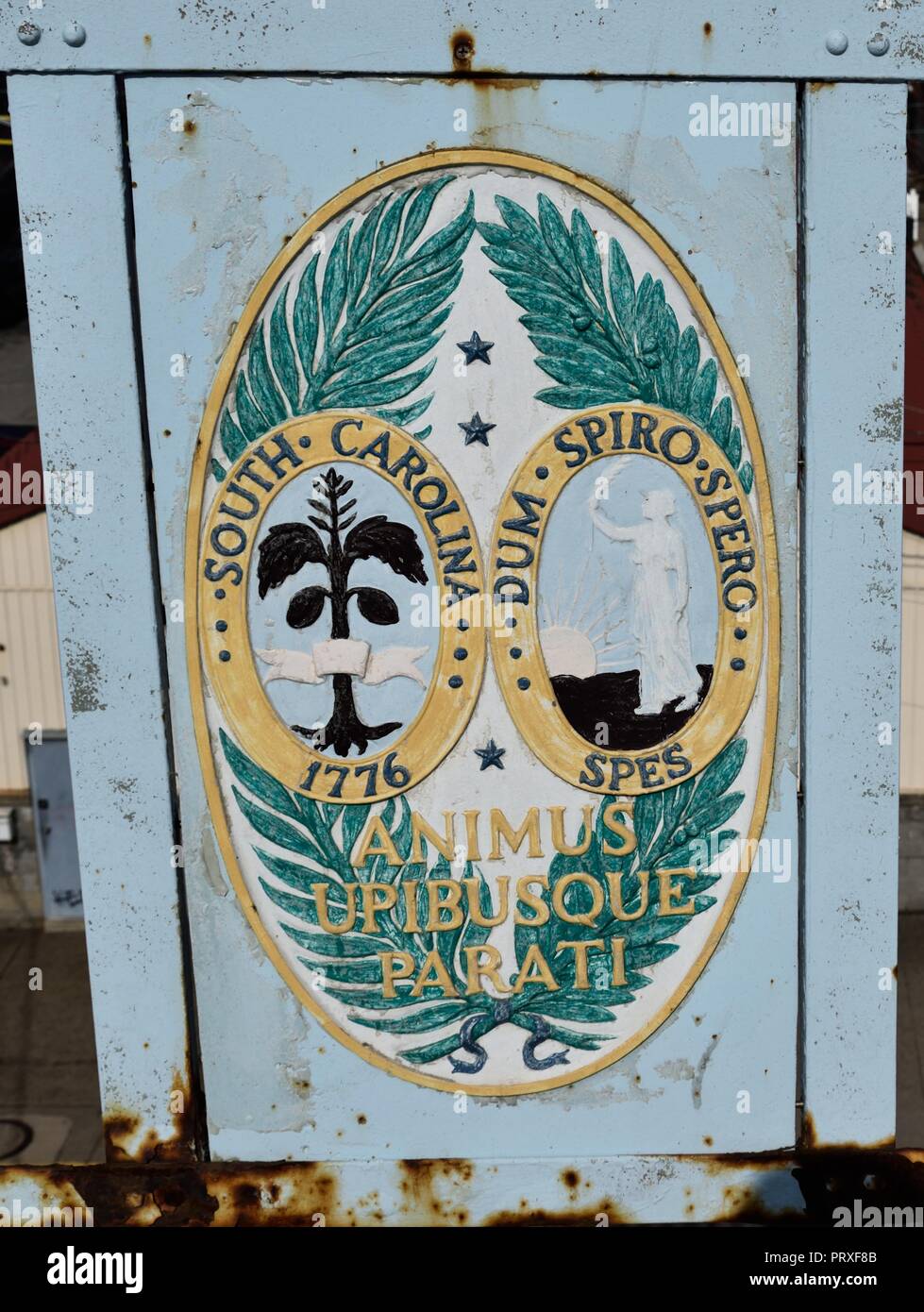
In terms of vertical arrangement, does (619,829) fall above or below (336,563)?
below

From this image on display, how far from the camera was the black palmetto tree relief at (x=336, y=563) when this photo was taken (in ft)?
8.28

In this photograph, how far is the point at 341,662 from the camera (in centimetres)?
254

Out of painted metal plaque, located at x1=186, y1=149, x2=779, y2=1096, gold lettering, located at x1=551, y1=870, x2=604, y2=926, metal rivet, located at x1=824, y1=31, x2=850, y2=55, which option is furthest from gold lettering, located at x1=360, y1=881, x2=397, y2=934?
metal rivet, located at x1=824, y1=31, x2=850, y2=55

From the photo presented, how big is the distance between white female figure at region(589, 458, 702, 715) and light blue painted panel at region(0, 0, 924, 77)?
0.83m

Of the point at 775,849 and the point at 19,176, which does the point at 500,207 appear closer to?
the point at 19,176

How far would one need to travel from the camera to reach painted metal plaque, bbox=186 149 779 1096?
2451 millimetres

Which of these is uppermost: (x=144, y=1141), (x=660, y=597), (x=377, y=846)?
(x=660, y=597)

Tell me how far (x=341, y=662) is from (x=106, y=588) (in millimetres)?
525

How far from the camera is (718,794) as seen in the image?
8.55ft

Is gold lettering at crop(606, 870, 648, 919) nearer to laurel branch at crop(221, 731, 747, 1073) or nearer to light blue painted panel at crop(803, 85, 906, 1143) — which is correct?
laurel branch at crop(221, 731, 747, 1073)

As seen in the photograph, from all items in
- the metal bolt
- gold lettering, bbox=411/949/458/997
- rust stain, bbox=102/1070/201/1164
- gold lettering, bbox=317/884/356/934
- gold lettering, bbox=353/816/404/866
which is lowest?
rust stain, bbox=102/1070/201/1164

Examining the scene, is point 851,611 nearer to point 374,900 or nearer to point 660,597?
point 660,597

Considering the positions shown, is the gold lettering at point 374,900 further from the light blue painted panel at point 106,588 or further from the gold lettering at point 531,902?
the light blue painted panel at point 106,588

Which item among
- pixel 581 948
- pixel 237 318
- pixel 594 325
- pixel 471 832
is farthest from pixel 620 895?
pixel 237 318
